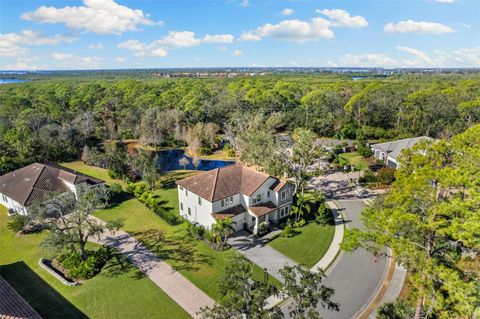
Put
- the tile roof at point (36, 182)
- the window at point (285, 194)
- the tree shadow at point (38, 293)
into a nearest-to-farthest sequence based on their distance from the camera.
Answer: the tree shadow at point (38, 293), the window at point (285, 194), the tile roof at point (36, 182)

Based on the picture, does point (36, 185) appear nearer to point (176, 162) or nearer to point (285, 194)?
point (176, 162)

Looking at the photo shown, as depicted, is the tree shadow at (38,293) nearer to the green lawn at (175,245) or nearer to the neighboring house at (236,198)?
the green lawn at (175,245)

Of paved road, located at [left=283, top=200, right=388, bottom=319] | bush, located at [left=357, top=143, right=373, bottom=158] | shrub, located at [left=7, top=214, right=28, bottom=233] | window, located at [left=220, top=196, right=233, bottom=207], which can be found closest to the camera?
paved road, located at [left=283, top=200, right=388, bottom=319]

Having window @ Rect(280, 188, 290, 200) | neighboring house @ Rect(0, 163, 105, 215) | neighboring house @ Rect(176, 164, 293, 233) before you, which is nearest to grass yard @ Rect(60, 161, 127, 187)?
neighboring house @ Rect(0, 163, 105, 215)

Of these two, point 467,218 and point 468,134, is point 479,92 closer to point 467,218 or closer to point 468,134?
point 468,134

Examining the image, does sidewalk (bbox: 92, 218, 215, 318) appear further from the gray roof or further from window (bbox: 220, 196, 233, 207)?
the gray roof

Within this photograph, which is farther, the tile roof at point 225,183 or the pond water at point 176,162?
the pond water at point 176,162

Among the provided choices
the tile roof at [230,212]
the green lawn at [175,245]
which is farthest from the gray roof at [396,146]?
the green lawn at [175,245]

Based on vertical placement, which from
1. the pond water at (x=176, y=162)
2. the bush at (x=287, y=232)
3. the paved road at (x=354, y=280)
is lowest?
the paved road at (x=354, y=280)
